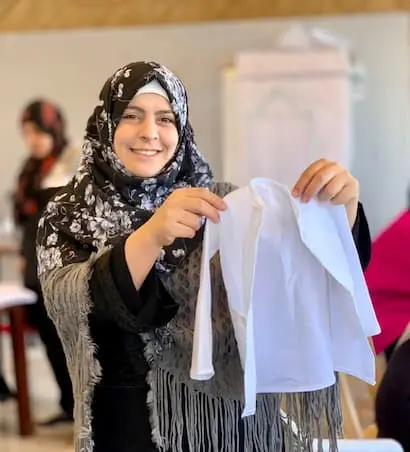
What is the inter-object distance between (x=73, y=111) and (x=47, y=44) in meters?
0.32

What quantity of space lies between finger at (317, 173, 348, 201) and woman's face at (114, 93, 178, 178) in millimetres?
221

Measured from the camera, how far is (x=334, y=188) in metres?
1.03

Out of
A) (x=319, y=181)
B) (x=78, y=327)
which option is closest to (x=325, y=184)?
(x=319, y=181)

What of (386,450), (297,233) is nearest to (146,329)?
(297,233)

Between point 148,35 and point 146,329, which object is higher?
point 148,35

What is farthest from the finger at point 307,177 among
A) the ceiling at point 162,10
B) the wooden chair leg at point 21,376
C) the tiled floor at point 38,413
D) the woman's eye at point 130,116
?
the ceiling at point 162,10

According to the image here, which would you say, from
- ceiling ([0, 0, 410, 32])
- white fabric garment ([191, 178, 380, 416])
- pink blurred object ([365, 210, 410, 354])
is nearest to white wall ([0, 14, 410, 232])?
ceiling ([0, 0, 410, 32])

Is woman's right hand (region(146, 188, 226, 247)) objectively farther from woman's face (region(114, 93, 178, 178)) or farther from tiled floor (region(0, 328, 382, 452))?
tiled floor (region(0, 328, 382, 452))

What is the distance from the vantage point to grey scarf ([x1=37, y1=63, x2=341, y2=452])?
1061 mm

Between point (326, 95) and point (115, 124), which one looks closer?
point (115, 124)

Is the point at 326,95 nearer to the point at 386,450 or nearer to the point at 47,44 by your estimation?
the point at 47,44

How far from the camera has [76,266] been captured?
1055mm

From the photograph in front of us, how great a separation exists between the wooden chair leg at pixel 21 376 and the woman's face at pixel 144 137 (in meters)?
1.91

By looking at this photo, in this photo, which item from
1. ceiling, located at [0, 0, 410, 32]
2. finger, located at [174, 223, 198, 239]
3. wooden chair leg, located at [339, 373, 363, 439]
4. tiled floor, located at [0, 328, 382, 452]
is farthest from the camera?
ceiling, located at [0, 0, 410, 32]
